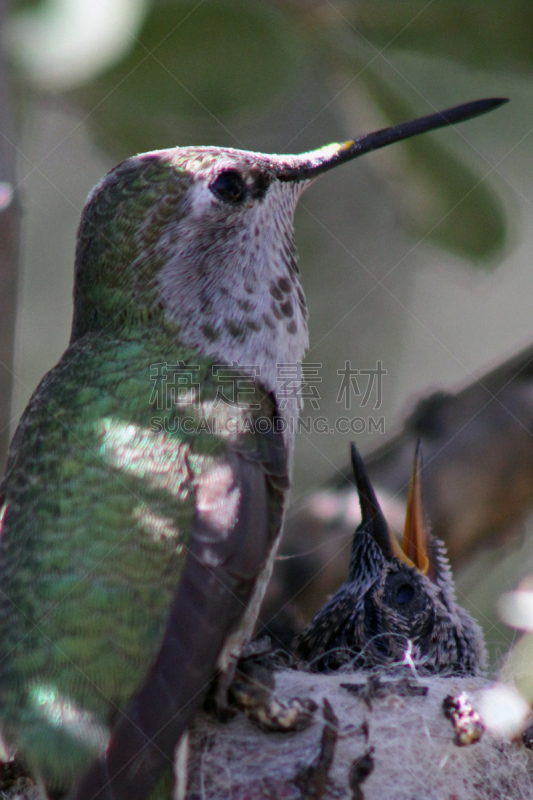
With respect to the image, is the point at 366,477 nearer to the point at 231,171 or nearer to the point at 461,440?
the point at 461,440

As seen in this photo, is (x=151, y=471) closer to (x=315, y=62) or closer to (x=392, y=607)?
(x=392, y=607)

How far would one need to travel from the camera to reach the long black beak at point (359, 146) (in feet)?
8.35

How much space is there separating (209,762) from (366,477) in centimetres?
107

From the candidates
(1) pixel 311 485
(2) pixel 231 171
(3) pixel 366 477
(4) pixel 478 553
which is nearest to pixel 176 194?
(2) pixel 231 171

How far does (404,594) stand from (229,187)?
1579 millimetres

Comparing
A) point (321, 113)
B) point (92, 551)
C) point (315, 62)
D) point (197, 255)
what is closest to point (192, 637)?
point (92, 551)

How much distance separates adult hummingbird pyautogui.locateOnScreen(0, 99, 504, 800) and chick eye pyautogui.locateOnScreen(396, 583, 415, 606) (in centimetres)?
106

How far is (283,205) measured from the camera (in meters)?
2.52

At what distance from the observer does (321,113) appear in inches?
191

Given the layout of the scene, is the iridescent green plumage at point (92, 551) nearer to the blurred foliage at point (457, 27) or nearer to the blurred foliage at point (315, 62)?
the blurred foliage at point (315, 62)

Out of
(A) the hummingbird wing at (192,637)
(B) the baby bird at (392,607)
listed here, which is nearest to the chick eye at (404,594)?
(B) the baby bird at (392,607)

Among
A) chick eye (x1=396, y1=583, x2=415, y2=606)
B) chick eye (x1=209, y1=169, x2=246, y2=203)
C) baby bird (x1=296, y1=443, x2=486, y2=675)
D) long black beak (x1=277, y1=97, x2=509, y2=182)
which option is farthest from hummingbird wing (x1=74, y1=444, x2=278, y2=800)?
chick eye (x1=396, y1=583, x2=415, y2=606)

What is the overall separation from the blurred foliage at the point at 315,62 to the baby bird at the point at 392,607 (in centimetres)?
111

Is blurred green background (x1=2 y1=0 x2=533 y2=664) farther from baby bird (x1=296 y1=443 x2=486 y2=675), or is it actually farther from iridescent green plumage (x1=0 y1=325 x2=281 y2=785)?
iridescent green plumage (x1=0 y1=325 x2=281 y2=785)
